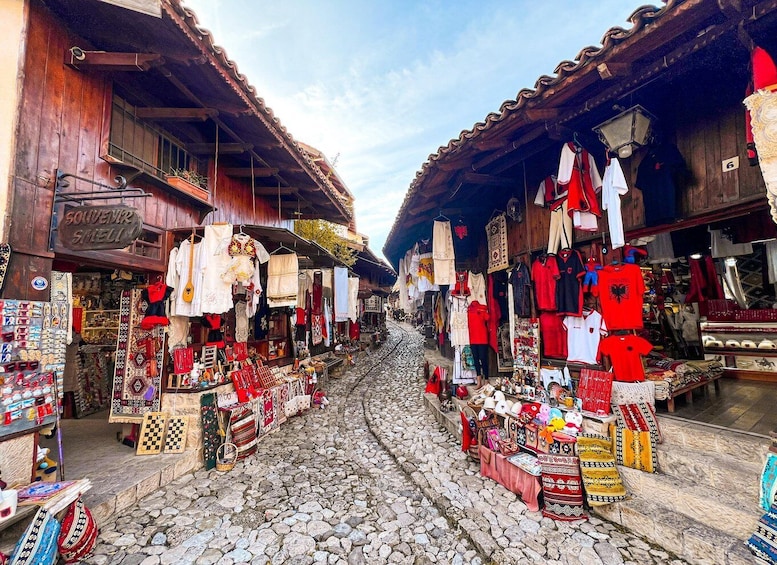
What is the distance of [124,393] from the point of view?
540 cm

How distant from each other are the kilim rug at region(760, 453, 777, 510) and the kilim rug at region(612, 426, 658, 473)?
97 cm

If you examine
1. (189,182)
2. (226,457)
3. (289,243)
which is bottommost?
(226,457)

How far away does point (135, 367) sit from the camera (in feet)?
17.7

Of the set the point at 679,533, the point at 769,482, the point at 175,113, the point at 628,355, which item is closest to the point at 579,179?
the point at 628,355

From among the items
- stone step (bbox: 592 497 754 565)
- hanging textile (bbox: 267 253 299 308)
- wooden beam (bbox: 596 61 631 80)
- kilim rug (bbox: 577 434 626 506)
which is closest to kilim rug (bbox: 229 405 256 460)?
hanging textile (bbox: 267 253 299 308)

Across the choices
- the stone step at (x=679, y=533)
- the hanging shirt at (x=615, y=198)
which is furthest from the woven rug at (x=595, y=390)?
the hanging shirt at (x=615, y=198)

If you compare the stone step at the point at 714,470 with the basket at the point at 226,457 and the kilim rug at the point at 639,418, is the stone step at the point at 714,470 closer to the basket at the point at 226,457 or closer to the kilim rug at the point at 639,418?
the kilim rug at the point at 639,418

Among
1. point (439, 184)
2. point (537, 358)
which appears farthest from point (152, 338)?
point (537, 358)

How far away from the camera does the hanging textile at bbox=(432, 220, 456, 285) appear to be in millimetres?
7176

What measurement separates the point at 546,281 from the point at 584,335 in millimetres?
948

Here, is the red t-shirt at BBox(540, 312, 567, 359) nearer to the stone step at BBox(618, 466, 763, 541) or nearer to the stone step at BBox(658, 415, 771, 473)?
the stone step at BBox(658, 415, 771, 473)

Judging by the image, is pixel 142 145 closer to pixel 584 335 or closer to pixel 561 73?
pixel 561 73

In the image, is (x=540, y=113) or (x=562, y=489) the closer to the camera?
(x=562, y=489)

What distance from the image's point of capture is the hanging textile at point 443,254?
7176 mm
